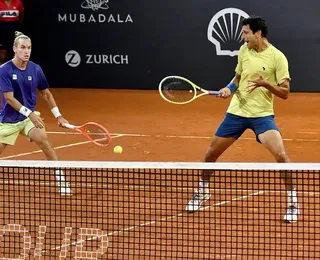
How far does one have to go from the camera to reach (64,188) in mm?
8008

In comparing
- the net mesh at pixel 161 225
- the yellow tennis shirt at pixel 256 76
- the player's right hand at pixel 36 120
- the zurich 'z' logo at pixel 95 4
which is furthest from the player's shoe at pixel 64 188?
the zurich 'z' logo at pixel 95 4

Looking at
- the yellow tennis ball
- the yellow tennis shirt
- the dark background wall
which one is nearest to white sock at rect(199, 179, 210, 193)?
the yellow tennis shirt

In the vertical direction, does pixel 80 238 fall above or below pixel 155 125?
above

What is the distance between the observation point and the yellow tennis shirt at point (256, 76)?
7203 mm

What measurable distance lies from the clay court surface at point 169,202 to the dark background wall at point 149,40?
11.1 ft

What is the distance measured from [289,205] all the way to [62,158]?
3.96 metres

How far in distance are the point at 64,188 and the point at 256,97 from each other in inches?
83.9

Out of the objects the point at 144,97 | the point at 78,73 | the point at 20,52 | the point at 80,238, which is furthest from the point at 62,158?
the point at 78,73

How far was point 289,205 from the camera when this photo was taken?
7.00 meters

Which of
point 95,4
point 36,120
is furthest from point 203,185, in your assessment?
point 95,4

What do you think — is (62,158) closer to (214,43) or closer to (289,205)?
(289,205)

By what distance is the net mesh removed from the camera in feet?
19.8

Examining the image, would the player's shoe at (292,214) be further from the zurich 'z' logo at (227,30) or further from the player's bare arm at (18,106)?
the zurich 'z' logo at (227,30)

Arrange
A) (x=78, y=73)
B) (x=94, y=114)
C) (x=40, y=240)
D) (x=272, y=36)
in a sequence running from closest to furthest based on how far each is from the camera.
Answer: (x=40, y=240)
(x=94, y=114)
(x=272, y=36)
(x=78, y=73)
